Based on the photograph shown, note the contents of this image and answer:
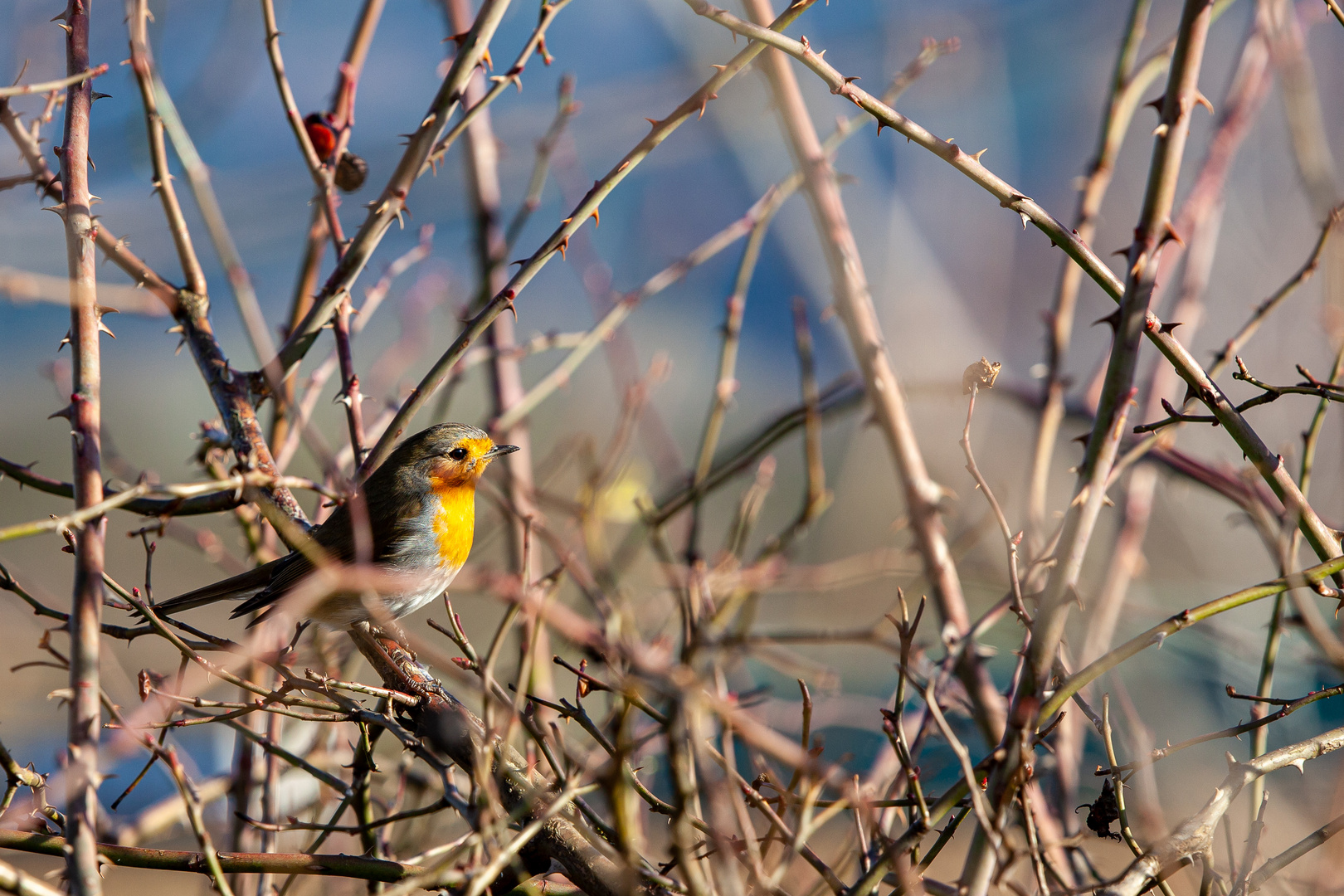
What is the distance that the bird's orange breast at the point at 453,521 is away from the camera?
129 inches

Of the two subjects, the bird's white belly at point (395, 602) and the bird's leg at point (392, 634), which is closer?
the bird's leg at point (392, 634)

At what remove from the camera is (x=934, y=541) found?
6.72 ft

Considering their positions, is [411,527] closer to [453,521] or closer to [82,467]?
[453,521]

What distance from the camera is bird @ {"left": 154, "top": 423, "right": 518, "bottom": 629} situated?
9.54 ft

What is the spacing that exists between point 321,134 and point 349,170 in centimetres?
13

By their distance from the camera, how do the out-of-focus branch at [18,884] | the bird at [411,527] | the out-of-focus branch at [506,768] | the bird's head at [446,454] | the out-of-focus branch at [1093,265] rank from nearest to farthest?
the out-of-focus branch at [18,884]
the out-of-focus branch at [1093,265]
the out-of-focus branch at [506,768]
the bird at [411,527]
the bird's head at [446,454]

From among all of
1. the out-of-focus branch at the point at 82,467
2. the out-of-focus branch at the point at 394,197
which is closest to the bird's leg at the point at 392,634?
the out-of-focus branch at the point at 394,197

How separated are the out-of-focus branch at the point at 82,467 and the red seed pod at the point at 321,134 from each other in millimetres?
674

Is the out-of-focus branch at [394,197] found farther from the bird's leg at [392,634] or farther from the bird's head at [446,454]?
the bird's head at [446,454]

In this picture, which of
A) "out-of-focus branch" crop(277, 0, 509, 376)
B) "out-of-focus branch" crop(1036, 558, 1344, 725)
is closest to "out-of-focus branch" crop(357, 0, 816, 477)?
"out-of-focus branch" crop(277, 0, 509, 376)

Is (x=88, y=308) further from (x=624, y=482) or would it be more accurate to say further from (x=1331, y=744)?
(x=1331, y=744)

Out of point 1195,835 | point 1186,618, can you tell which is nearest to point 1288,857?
point 1195,835

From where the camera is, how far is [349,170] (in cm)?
251

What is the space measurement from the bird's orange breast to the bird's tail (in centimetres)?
55
